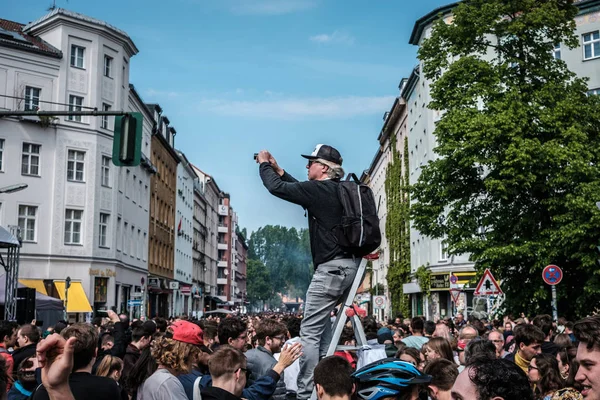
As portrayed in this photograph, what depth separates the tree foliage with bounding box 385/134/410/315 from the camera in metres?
61.4

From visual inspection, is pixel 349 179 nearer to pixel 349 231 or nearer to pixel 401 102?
pixel 349 231

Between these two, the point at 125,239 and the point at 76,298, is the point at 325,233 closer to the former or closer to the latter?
the point at 76,298

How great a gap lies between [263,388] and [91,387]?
1.46m

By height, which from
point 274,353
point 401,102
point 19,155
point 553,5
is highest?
point 401,102

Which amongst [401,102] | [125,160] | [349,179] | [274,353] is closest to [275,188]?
[349,179]

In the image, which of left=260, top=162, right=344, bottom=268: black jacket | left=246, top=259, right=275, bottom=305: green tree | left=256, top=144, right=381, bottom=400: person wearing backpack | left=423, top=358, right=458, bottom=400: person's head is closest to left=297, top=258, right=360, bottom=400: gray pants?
left=256, top=144, right=381, bottom=400: person wearing backpack

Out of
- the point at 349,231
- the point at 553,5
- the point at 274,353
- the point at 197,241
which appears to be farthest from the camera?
the point at 197,241

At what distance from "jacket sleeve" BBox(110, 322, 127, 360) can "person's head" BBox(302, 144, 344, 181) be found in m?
6.06

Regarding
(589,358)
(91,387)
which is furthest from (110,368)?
(589,358)

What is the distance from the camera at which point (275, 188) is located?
5672 mm

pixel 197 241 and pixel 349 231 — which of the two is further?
pixel 197 241

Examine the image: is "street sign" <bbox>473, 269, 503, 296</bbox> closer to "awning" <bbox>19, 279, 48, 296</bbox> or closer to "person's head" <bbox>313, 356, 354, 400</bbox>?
"person's head" <bbox>313, 356, 354, 400</bbox>

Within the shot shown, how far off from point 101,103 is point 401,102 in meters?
26.7

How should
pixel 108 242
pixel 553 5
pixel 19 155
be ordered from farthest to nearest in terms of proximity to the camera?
pixel 108 242, pixel 19 155, pixel 553 5
